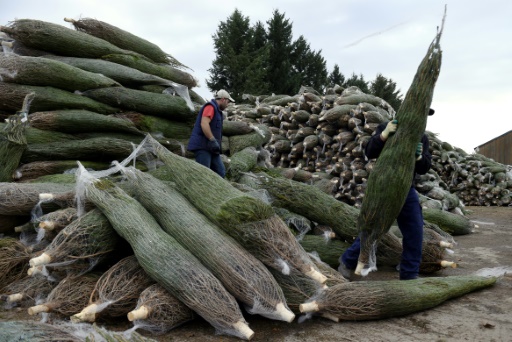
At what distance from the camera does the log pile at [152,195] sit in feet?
10.2

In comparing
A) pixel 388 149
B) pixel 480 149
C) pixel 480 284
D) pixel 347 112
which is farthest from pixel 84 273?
pixel 480 149

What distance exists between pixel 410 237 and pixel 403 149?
1011 mm

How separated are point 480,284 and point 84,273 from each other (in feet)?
11.5

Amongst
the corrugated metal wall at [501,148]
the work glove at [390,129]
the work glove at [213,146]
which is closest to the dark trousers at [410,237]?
the work glove at [390,129]

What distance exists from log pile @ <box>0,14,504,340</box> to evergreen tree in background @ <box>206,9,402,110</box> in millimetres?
16833

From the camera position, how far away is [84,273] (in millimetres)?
3488

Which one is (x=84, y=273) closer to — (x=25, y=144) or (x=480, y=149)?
(x=25, y=144)

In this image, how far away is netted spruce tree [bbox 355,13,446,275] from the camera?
359cm

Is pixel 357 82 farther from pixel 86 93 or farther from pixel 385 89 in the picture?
pixel 86 93

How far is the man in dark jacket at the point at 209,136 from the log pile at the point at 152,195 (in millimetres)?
394

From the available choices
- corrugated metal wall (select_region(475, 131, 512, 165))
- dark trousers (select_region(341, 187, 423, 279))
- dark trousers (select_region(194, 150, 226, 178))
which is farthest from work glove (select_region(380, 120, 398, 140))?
corrugated metal wall (select_region(475, 131, 512, 165))

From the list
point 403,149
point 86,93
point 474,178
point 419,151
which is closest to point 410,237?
point 419,151

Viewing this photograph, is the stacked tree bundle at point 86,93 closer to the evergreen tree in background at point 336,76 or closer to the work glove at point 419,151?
the work glove at point 419,151

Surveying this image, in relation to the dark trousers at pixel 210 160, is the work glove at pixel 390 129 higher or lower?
higher
